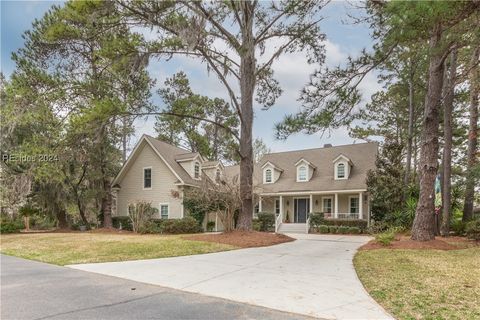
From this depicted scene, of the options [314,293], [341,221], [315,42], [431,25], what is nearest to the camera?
[314,293]

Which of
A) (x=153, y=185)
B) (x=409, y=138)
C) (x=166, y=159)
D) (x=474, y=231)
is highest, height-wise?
(x=409, y=138)

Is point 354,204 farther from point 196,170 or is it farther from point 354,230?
point 196,170

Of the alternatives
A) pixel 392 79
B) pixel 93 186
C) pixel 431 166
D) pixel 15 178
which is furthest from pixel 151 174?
pixel 392 79

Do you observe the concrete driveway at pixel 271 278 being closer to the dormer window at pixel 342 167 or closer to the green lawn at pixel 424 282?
the green lawn at pixel 424 282

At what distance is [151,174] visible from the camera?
23250 millimetres

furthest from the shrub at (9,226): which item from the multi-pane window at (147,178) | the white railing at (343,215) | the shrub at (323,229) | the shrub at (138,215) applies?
the white railing at (343,215)

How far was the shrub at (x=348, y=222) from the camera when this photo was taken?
20.8 meters

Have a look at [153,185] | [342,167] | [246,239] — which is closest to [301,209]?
[342,167]

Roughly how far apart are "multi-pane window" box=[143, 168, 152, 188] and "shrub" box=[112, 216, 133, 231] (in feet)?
8.59

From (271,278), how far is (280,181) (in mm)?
20251

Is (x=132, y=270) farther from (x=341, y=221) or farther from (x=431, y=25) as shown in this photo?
(x=341, y=221)

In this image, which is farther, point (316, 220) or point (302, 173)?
point (302, 173)

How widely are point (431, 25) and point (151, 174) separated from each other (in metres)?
19.9

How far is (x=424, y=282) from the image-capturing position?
6.07 meters
